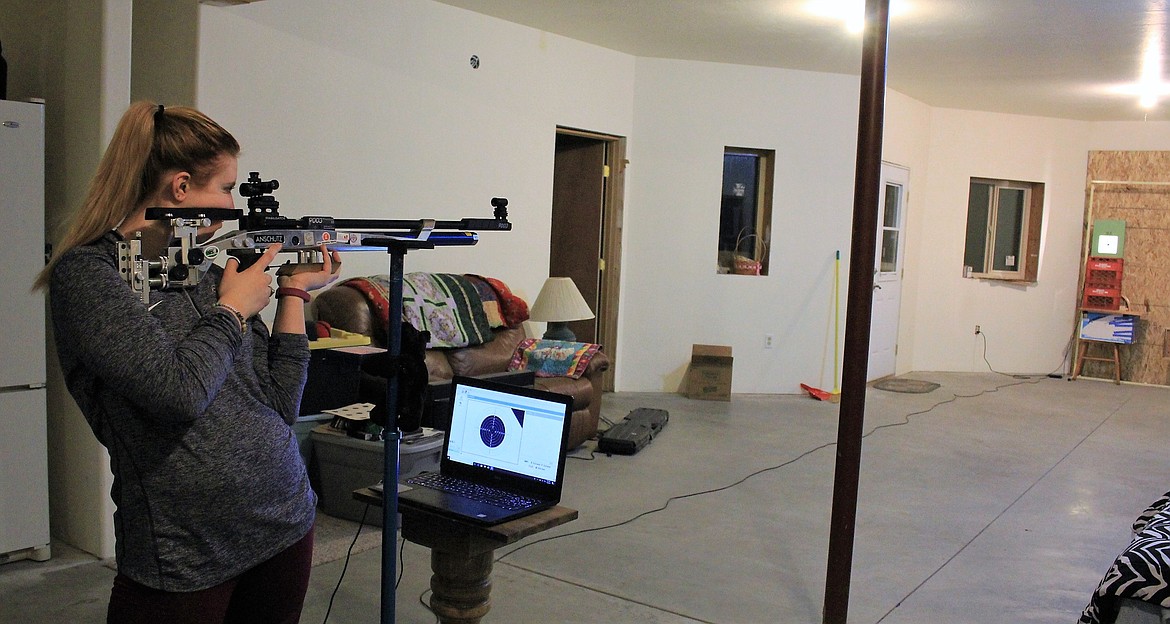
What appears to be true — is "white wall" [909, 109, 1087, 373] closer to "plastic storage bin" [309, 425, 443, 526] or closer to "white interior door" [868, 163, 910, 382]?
"white interior door" [868, 163, 910, 382]

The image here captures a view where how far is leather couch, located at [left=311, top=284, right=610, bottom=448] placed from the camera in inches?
175

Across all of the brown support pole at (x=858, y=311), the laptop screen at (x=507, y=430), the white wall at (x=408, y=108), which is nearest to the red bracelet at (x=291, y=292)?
the laptop screen at (x=507, y=430)

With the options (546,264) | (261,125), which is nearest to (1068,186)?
(546,264)

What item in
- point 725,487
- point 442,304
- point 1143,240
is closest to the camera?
point 725,487

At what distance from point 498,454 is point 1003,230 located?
8.84 m

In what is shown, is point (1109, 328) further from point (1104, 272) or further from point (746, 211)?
point (746, 211)

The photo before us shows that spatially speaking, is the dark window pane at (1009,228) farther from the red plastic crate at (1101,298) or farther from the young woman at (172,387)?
the young woman at (172,387)

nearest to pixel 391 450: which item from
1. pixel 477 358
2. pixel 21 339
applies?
pixel 21 339

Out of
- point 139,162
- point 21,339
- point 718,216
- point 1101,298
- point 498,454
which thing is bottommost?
point 498,454

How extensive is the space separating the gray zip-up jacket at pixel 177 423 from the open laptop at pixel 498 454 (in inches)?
25.4

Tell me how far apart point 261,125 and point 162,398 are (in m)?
3.41

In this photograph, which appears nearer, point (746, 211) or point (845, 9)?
point (845, 9)

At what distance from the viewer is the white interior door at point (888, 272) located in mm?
8484

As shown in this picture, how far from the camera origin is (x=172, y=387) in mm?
1221
